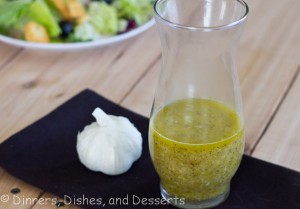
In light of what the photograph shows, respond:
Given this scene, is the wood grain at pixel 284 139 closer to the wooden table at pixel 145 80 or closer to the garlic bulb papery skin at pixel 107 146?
the wooden table at pixel 145 80

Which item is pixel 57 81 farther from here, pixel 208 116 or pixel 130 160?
pixel 208 116

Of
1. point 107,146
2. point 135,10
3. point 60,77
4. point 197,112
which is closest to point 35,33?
point 60,77

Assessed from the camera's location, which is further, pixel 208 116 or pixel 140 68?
pixel 140 68

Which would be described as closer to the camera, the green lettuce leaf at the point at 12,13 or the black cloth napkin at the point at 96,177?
the black cloth napkin at the point at 96,177

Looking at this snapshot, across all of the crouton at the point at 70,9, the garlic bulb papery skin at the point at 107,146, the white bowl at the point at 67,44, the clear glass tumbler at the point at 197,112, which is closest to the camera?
the clear glass tumbler at the point at 197,112

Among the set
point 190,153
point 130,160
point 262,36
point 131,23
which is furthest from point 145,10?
point 190,153

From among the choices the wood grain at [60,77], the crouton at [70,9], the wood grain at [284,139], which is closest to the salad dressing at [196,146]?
the wood grain at [284,139]
